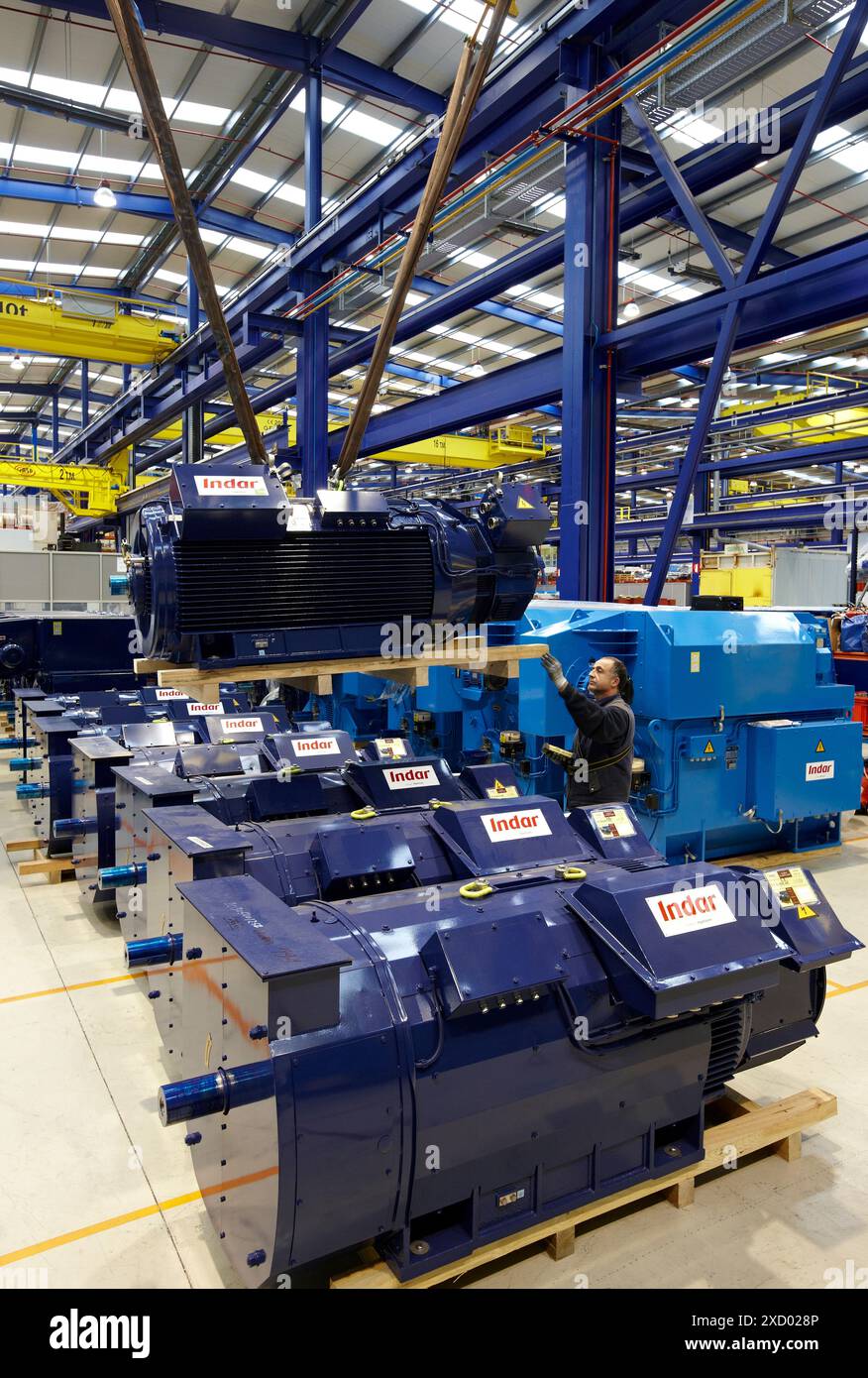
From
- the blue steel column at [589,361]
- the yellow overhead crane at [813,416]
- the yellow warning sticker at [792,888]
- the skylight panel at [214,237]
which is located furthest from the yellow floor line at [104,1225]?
the yellow overhead crane at [813,416]

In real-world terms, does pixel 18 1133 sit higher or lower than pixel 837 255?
lower

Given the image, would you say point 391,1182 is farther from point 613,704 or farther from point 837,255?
point 837,255

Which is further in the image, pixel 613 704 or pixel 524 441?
pixel 524 441

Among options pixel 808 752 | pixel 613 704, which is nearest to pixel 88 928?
pixel 613 704

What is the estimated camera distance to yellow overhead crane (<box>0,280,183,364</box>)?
9.11 metres

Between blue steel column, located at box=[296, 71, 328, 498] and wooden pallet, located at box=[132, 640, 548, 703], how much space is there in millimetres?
4114

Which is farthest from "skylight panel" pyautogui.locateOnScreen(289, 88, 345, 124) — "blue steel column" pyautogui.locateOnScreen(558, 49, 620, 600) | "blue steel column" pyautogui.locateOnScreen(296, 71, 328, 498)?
"blue steel column" pyautogui.locateOnScreen(558, 49, 620, 600)

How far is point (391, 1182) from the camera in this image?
196 centimetres

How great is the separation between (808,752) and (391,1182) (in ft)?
13.3

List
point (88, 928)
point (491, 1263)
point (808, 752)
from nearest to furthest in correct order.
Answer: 1. point (491, 1263)
2. point (88, 928)
3. point (808, 752)

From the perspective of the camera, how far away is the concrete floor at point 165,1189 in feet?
7.42

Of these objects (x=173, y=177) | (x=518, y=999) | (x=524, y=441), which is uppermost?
(x=524, y=441)

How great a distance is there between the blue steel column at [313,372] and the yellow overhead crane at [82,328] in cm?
280

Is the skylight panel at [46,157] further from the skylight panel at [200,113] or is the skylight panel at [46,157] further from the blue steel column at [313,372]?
the blue steel column at [313,372]
